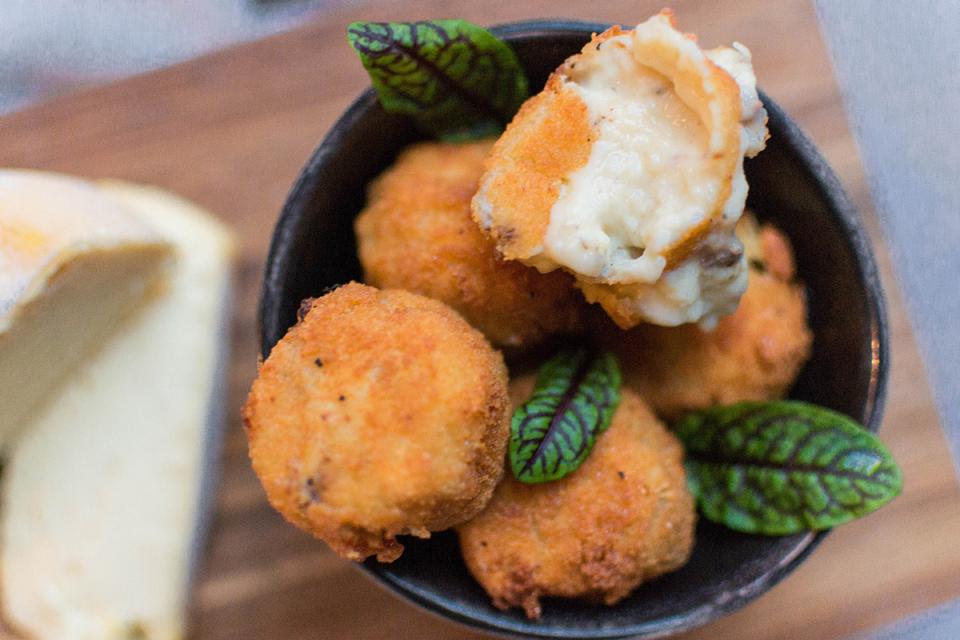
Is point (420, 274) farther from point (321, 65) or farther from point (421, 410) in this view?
point (321, 65)

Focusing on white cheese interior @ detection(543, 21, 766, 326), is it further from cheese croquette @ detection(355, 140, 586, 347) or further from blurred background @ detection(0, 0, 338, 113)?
blurred background @ detection(0, 0, 338, 113)

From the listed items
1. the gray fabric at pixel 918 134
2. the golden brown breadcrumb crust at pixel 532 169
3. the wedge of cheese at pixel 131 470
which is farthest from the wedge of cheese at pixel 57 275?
the gray fabric at pixel 918 134

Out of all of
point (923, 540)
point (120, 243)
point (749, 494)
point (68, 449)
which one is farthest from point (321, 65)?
point (923, 540)

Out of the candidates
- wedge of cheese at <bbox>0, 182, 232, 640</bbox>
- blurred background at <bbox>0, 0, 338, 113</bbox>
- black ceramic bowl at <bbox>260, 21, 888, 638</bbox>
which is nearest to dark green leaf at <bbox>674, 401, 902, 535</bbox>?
black ceramic bowl at <bbox>260, 21, 888, 638</bbox>

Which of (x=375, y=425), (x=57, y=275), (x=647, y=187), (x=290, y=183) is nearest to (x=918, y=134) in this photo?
(x=647, y=187)

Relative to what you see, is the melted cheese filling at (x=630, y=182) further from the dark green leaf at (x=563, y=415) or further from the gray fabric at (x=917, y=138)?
the gray fabric at (x=917, y=138)

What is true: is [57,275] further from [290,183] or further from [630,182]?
[630,182]

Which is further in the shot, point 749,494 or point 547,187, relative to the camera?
point 749,494
